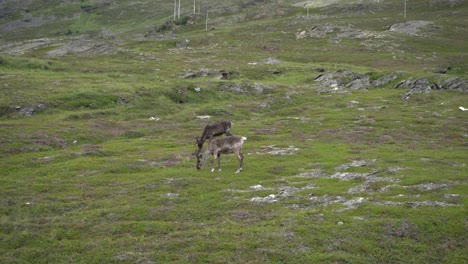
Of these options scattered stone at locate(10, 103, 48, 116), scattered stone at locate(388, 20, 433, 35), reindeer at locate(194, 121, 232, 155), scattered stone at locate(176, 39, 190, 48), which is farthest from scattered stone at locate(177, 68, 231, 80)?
scattered stone at locate(388, 20, 433, 35)

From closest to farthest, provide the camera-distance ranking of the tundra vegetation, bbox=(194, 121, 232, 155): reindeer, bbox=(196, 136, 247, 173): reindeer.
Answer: the tundra vegetation, bbox=(196, 136, 247, 173): reindeer, bbox=(194, 121, 232, 155): reindeer

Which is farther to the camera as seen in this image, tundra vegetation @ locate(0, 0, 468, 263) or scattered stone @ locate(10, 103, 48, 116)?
scattered stone @ locate(10, 103, 48, 116)

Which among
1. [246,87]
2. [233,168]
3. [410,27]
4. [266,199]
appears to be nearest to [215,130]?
[233,168]

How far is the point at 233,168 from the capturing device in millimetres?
35719

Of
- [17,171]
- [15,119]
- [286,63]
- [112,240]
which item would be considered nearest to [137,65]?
[286,63]

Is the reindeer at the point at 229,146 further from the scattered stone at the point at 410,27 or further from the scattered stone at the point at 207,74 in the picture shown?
the scattered stone at the point at 410,27

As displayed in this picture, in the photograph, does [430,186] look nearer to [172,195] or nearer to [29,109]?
[172,195]

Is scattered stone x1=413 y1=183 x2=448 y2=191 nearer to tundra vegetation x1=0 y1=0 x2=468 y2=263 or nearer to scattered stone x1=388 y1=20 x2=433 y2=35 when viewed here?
tundra vegetation x1=0 y1=0 x2=468 y2=263

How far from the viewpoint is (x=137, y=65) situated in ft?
380

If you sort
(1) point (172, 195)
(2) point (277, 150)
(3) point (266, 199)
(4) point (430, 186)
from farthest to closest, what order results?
1. (2) point (277, 150)
2. (1) point (172, 195)
3. (4) point (430, 186)
4. (3) point (266, 199)

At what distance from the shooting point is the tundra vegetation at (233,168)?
20.4 metres

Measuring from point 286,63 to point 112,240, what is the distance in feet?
360

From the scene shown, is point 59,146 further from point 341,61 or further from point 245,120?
point 341,61

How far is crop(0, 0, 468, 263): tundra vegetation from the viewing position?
67.0 feet
